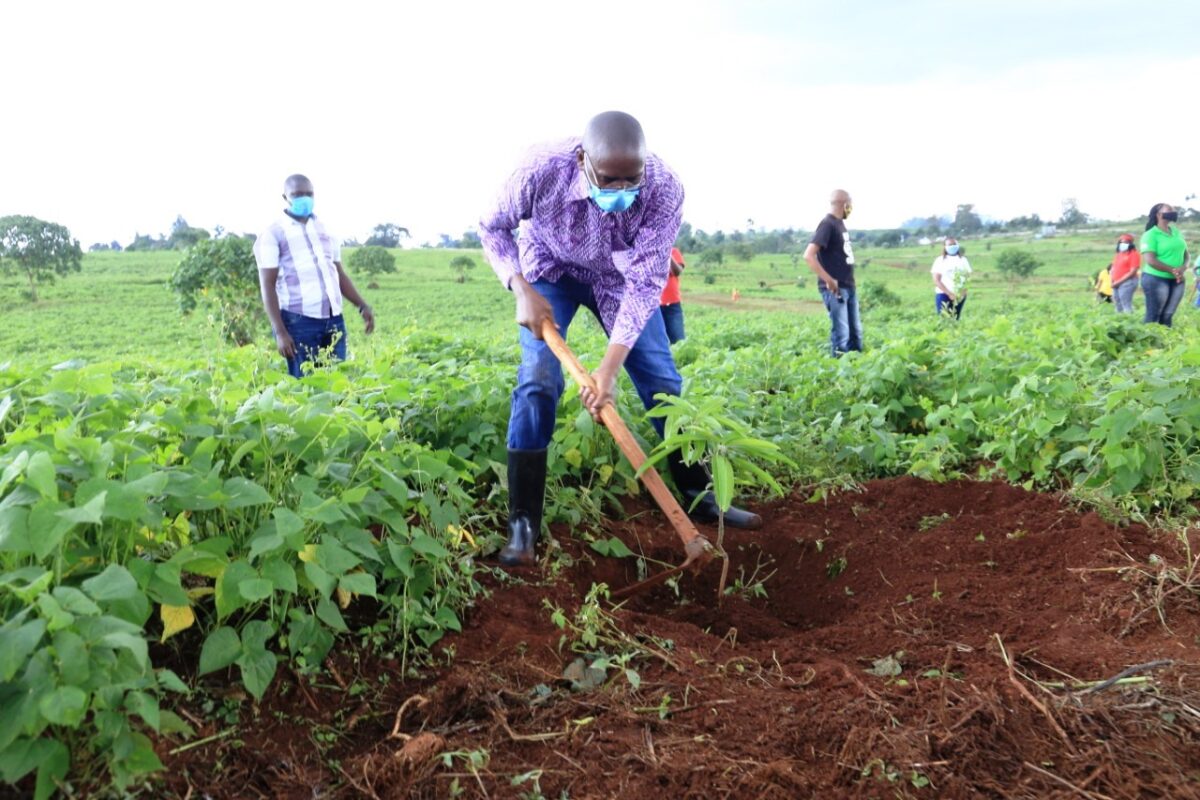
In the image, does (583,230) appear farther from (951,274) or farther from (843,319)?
(951,274)

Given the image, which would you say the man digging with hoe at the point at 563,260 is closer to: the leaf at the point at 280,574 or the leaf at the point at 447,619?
the leaf at the point at 447,619

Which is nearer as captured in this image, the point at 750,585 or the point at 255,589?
the point at 255,589

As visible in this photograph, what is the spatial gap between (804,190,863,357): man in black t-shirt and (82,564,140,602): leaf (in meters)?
6.55

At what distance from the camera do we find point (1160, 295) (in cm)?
862

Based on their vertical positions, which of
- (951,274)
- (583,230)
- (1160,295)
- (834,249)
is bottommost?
(1160,295)

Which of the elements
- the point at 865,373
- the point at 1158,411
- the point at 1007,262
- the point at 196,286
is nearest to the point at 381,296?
the point at 196,286

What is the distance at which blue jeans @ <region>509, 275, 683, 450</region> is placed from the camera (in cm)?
306

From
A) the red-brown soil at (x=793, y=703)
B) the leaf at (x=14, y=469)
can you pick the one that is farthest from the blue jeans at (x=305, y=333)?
the leaf at (x=14, y=469)

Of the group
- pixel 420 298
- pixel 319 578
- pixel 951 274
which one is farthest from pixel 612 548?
pixel 420 298

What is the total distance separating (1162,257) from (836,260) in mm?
3370

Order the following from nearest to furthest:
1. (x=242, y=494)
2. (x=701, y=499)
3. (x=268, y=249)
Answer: (x=242, y=494) < (x=701, y=499) < (x=268, y=249)

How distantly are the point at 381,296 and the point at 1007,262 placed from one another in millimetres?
22822

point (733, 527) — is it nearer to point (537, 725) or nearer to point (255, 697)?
point (537, 725)

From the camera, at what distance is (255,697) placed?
1998mm
